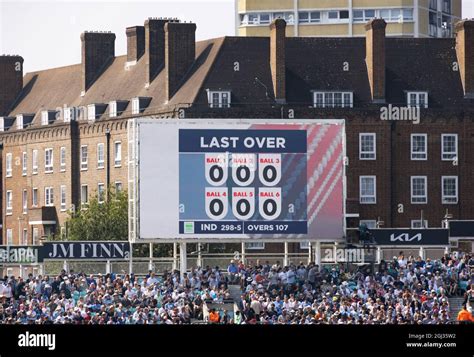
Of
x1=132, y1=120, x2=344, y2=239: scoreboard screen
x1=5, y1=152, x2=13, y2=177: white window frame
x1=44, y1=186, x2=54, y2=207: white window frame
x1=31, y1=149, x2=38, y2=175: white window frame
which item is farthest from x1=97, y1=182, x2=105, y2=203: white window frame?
x1=132, y1=120, x2=344, y2=239: scoreboard screen

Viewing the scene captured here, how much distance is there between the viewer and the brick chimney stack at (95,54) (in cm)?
10906

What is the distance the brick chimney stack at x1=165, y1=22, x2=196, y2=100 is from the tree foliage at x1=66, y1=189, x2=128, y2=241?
27.2 feet

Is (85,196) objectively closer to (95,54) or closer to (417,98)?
(95,54)

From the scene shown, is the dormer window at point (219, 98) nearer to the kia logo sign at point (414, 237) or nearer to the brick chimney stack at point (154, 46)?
the brick chimney stack at point (154, 46)

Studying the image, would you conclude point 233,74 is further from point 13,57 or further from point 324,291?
point 324,291

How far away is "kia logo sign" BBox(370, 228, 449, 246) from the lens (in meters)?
68.1

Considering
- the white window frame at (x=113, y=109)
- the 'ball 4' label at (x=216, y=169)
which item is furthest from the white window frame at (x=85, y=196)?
the 'ball 4' label at (x=216, y=169)

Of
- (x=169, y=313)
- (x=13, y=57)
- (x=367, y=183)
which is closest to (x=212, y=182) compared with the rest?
(x=169, y=313)

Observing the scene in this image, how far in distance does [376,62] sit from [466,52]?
18.9 ft

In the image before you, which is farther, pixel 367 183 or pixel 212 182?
pixel 367 183

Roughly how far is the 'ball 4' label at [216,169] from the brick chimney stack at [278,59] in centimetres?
3811

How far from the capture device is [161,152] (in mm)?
63250
